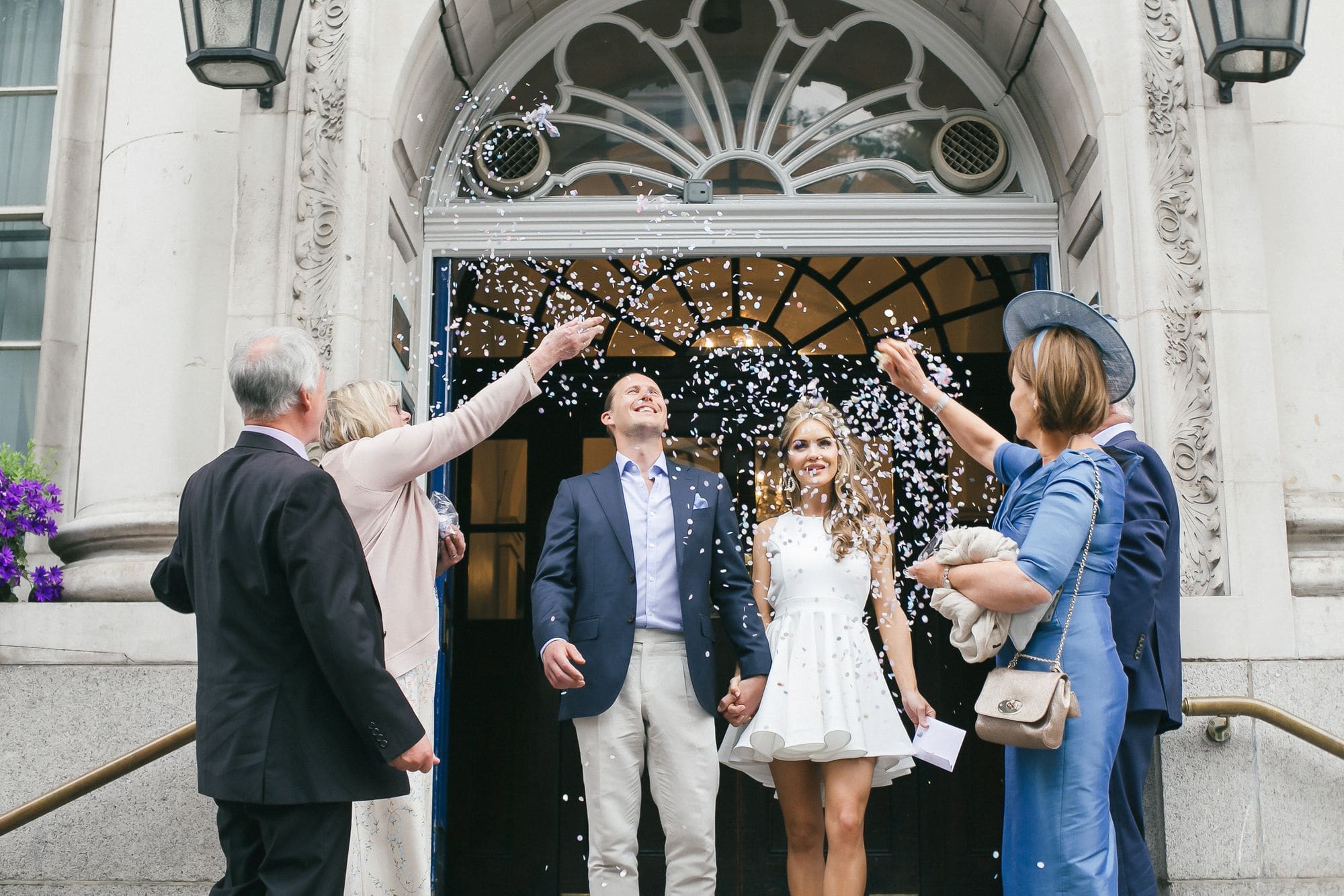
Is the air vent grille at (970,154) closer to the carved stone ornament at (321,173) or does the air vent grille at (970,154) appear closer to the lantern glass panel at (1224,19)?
the lantern glass panel at (1224,19)

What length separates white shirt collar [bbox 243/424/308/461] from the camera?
12.5 ft

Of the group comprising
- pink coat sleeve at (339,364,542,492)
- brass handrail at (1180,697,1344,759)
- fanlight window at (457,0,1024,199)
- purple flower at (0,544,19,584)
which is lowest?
brass handrail at (1180,697,1344,759)

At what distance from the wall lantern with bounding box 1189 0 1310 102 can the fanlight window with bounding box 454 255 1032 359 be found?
2551 mm

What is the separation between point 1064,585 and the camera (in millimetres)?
3834

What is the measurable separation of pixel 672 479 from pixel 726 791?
3.00 metres

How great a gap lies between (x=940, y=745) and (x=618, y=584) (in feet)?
4.35

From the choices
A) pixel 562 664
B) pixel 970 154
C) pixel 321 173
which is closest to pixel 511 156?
pixel 321 173

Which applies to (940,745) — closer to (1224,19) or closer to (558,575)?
(558,575)

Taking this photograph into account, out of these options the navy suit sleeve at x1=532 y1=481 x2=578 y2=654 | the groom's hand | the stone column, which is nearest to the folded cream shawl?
the groom's hand

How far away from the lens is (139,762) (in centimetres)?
520

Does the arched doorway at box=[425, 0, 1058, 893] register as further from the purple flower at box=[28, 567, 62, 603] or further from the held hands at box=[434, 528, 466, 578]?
the held hands at box=[434, 528, 466, 578]

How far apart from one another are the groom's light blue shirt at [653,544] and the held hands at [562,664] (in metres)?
0.32

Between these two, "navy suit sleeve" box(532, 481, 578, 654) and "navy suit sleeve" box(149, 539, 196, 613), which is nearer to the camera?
"navy suit sleeve" box(149, 539, 196, 613)

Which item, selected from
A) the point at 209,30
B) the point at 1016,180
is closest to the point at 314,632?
the point at 209,30
